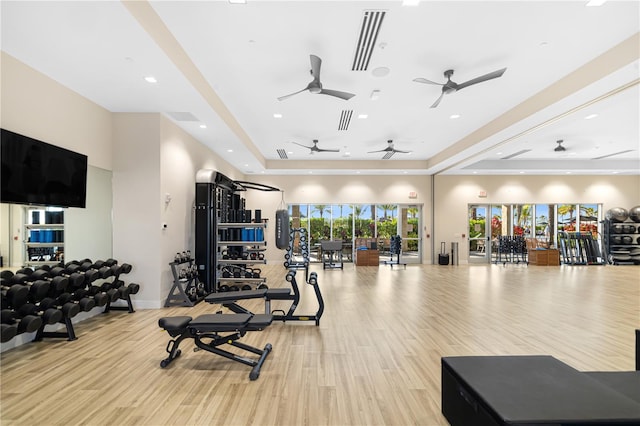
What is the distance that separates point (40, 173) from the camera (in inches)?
160

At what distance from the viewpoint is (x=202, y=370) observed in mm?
3230

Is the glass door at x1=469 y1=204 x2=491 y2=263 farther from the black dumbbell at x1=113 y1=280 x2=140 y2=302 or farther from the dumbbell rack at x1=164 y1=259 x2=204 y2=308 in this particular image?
the black dumbbell at x1=113 y1=280 x2=140 y2=302

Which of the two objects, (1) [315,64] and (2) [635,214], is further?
(2) [635,214]

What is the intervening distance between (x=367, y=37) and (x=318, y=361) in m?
3.74

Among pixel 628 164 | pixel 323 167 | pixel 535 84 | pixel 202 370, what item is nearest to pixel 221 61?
pixel 202 370

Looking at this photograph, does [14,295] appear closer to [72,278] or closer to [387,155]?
[72,278]

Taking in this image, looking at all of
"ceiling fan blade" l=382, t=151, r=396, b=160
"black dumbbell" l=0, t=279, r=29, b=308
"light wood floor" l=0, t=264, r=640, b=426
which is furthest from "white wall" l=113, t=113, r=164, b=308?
"ceiling fan blade" l=382, t=151, r=396, b=160

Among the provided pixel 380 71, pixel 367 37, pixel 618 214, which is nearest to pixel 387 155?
pixel 380 71

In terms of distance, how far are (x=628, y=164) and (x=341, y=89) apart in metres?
12.1

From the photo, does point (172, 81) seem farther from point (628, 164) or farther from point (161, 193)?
point (628, 164)

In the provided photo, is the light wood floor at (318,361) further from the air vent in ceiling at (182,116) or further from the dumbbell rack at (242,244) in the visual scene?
the air vent in ceiling at (182,116)

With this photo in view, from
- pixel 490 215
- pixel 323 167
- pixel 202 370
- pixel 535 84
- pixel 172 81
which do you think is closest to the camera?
pixel 202 370

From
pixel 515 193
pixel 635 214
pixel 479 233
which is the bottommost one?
pixel 479 233

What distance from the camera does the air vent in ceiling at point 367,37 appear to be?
11.8 feet
